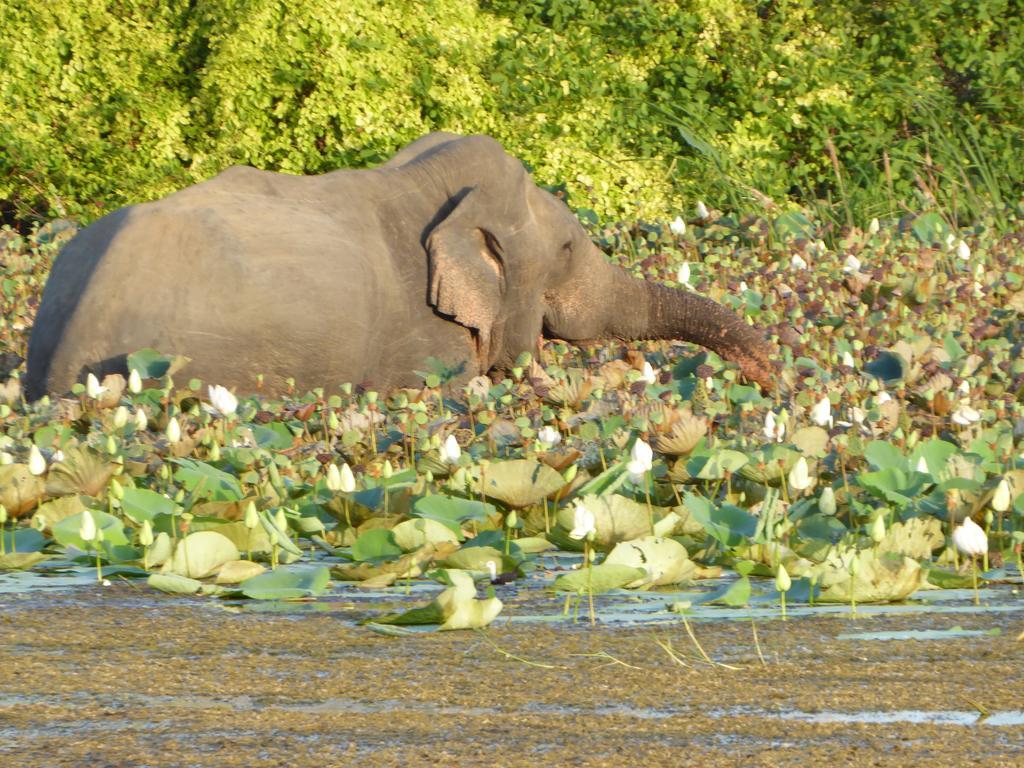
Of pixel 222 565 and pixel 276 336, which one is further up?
pixel 276 336

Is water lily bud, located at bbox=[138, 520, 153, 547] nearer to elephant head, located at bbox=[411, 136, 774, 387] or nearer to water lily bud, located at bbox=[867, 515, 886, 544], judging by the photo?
water lily bud, located at bbox=[867, 515, 886, 544]

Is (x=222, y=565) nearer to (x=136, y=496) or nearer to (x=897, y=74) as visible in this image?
(x=136, y=496)

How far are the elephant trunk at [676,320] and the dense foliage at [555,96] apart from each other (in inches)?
150

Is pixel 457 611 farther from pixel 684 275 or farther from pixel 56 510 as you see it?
pixel 684 275

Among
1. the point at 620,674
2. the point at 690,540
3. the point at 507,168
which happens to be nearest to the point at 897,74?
the point at 507,168

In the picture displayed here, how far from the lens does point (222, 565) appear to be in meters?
4.26

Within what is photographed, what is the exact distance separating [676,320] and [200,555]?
14.2ft

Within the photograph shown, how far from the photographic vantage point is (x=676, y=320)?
8.27m

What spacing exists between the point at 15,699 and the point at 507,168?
493 cm

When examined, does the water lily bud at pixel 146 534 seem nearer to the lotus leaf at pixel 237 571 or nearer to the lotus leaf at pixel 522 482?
the lotus leaf at pixel 237 571

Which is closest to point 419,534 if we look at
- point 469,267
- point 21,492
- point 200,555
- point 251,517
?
point 251,517

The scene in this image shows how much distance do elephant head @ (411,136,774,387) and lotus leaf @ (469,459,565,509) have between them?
284 centimetres

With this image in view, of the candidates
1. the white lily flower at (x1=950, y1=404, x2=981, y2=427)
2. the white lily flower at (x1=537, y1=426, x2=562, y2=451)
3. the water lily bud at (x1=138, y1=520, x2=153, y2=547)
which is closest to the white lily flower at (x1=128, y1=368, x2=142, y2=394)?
the white lily flower at (x1=537, y1=426, x2=562, y2=451)

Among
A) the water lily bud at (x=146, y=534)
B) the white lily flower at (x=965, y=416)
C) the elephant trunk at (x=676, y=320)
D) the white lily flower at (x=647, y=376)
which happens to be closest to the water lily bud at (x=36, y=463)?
the water lily bud at (x=146, y=534)
